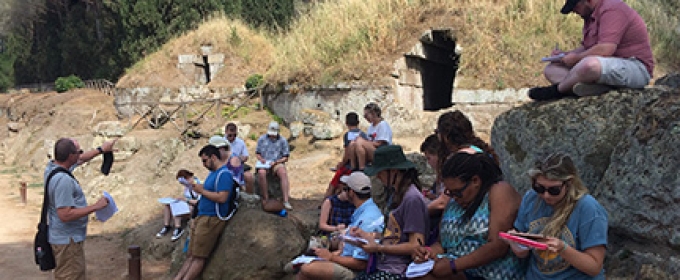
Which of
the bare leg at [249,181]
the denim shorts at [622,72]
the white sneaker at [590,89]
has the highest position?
the denim shorts at [622,72]

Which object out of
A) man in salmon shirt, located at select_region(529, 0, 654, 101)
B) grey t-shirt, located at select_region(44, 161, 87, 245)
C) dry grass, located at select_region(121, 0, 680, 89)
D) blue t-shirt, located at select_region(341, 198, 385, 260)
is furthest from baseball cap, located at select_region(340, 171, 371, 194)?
dry grass, located at select_region(121, 0, 680, 89)

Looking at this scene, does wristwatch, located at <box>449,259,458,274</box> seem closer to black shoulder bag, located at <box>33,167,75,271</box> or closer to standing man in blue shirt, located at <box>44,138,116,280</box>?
standing man in blue shirt, located at <box>44,138,116,280</box>

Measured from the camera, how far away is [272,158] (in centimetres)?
873

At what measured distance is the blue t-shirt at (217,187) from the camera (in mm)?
5680

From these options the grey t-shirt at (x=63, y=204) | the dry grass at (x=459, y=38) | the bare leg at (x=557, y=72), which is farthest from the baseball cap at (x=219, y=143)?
the dry grass at (x=459, y=38)

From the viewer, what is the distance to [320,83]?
53.7ft

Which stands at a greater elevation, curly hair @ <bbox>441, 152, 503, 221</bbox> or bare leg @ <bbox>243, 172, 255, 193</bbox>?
curly hair @ <bbox>441, 152, 503, 221</bbox>

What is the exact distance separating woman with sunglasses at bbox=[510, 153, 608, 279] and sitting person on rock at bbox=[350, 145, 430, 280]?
0.79 metres

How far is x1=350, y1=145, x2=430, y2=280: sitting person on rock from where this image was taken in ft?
12.1

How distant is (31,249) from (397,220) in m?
9.20

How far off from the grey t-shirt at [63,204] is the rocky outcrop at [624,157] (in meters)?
3.86

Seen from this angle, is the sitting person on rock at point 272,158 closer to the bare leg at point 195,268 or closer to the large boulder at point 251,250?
the large boulder at point 251,250

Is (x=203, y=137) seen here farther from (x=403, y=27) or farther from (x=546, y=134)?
(x=546, y=134)

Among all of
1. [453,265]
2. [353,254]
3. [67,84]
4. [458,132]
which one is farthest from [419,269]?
[67,84]
